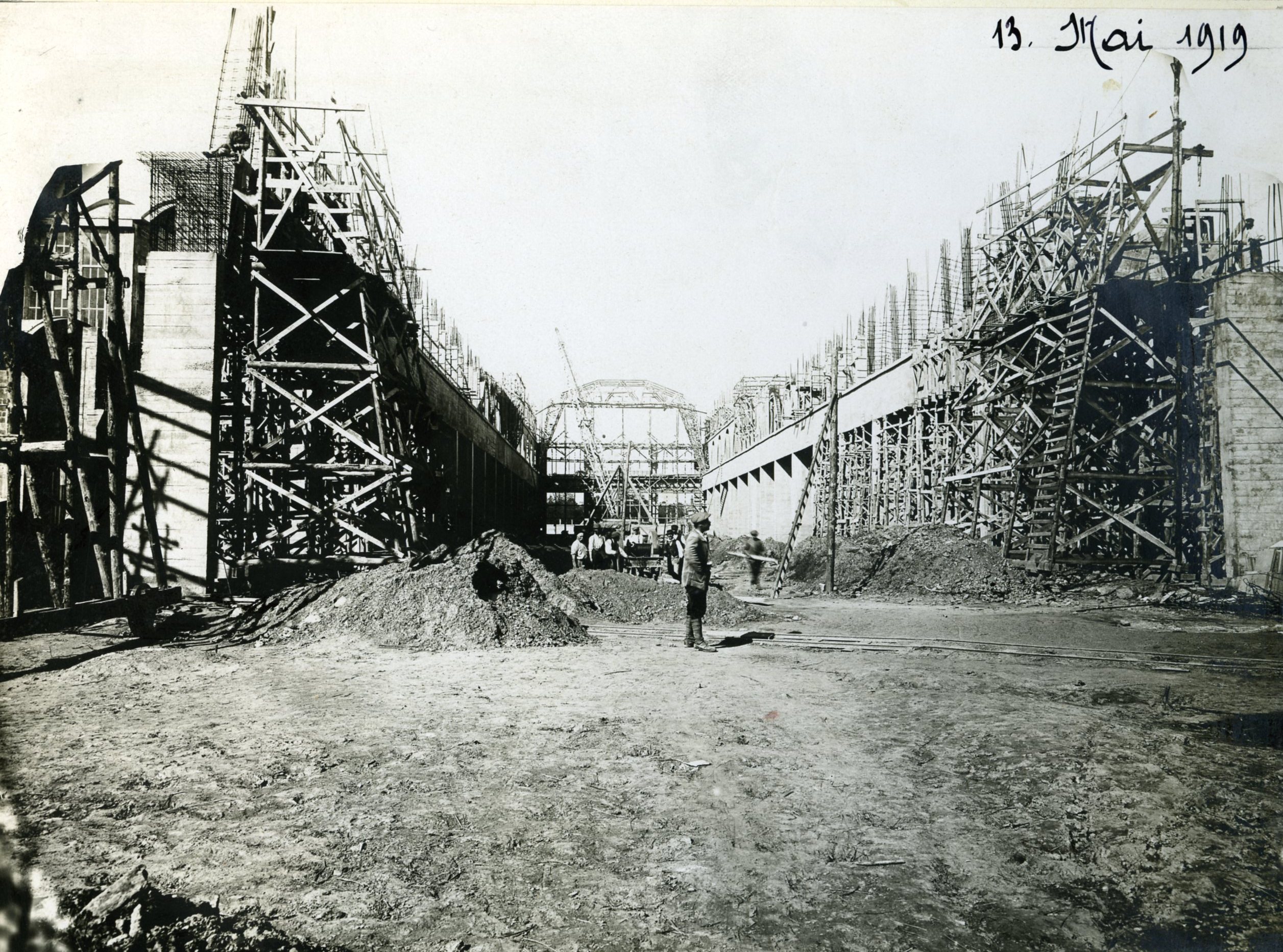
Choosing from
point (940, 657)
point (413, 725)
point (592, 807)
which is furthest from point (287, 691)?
point (940, 657)

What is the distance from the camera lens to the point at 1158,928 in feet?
9.27

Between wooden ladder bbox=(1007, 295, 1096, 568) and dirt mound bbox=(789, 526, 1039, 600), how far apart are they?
61 centimetres

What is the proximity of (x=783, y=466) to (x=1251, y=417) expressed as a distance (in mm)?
20507

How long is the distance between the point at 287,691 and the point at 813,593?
13.5 m

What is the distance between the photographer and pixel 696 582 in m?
9.61

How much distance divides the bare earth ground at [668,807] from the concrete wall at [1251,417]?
8.41m

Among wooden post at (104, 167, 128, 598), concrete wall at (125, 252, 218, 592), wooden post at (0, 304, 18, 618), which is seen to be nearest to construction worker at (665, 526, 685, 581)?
concrete wall at (125, 252, 218, 592)

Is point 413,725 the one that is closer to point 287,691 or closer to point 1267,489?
point 287,691

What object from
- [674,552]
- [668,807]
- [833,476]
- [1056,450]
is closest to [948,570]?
[833,476]

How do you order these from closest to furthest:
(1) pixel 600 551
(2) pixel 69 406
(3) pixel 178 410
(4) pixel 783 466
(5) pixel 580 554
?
(2) pixel 69 406, (3) pixel 178 410, (5) pixel 580 554, (1) pixel 600 551, (4) pixel 783 466

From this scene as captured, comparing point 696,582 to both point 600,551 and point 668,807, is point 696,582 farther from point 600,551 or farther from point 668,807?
point 600,551

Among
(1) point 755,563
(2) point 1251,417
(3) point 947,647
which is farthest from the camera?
(1) point 755,563

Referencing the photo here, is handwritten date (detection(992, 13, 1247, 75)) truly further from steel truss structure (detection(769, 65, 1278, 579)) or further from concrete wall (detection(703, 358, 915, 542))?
concrete wall (detection(703, 358, 915, 542))

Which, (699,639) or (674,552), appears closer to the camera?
(699,639)
